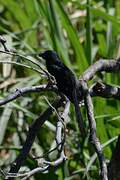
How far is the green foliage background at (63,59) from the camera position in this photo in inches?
91.8

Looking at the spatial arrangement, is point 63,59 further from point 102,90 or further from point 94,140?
point 94,140

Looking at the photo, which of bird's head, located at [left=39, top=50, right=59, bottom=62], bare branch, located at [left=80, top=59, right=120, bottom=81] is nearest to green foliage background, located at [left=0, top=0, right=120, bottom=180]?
bare branch, located at [left=80, top=59, right=120, bottom=81]

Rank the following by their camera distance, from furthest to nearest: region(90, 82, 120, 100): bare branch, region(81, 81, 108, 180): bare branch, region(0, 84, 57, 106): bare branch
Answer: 1. region(90, 82, 120, 100): bare branch
2. region(0, 84, 57, 106): bare branch
3. region(81, 81, 108, 180): bare branch

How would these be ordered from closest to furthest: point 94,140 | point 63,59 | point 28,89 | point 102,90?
point 94,140, point 28,89, point 102,90, point 63,59

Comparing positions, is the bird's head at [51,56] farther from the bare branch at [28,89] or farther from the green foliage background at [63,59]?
the green foliage background at [63,59]

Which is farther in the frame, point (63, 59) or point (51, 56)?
point (63, 59)

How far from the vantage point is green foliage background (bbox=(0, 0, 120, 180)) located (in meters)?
2.33

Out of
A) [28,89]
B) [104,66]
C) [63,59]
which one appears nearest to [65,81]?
[28,89]

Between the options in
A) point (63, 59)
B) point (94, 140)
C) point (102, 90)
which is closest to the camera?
point (94, 140)

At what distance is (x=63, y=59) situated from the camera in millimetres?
2604

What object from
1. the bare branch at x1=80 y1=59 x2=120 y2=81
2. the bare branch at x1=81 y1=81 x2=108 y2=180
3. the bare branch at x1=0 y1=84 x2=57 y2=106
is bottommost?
the bare branch at x1=81 y1=81 x2=108 y2=180

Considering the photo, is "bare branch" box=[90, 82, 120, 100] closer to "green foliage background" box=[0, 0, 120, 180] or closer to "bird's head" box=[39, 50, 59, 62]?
"bird's head" box=[39, 50, 59, 62]

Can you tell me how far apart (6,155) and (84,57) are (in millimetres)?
604

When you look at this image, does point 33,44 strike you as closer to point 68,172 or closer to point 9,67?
point 9,67
